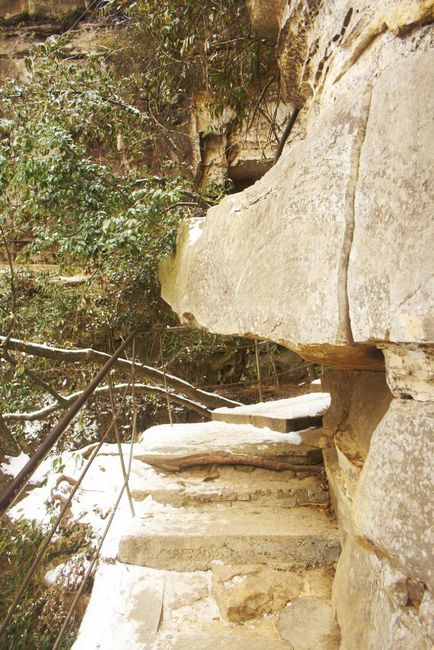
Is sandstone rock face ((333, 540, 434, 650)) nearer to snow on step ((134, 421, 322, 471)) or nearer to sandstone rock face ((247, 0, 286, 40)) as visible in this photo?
snow on step ((134, 421, 322, 471))

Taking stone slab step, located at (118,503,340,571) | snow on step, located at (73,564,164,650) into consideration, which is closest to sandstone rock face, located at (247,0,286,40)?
stone slab step, located at (118,503,340,571)

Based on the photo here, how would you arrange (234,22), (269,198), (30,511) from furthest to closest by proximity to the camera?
(30,511)
(234,22)
(269,198)

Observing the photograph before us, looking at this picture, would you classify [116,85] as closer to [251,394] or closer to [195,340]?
[195,340]

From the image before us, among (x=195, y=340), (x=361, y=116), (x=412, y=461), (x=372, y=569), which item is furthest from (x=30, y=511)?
(x=361, y=116)

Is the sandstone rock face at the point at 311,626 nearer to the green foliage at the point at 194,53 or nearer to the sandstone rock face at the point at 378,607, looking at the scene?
the sandstone rock face at the point at 378,607

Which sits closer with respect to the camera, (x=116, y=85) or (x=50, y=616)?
(x=50, y=616)

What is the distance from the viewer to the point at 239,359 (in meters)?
8.84

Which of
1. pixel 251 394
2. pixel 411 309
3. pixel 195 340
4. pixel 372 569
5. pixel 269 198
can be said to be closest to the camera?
pixel 411 309

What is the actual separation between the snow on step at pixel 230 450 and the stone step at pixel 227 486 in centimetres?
6

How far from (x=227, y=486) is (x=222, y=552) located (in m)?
0.55

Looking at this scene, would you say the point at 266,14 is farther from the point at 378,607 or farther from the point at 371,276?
the point at 378,607

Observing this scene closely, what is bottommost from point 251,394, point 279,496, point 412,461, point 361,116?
point 251,394

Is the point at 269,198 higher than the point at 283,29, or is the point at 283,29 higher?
the point at 283,29

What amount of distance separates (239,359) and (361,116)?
7335 mm
